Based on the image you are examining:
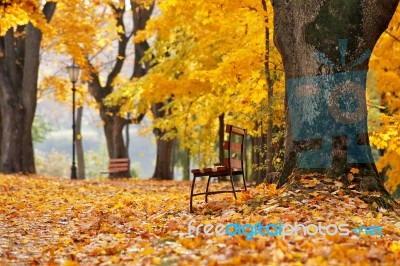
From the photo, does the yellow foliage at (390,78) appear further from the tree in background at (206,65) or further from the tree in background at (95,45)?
the tree in background at (95,45)

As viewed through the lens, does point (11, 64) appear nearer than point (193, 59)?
No

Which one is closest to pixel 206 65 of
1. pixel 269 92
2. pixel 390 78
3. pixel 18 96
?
pixel 390 78

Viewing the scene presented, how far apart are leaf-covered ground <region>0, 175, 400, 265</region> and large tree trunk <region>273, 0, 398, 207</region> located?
0.48m

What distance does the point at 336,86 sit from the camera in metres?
10.3

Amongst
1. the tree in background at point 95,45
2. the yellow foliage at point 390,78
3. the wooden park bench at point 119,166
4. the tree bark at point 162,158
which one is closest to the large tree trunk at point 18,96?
the tree in background at point 95,45

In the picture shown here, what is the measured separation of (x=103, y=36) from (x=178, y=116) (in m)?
12.6

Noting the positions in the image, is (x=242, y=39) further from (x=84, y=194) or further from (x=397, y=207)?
(x=397, y=207)

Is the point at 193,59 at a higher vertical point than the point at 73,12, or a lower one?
lower

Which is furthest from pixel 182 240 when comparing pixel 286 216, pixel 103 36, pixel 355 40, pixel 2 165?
pixel 103 36

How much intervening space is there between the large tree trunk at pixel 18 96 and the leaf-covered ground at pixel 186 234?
1154 centimetres

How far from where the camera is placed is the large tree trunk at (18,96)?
24734 millimetres

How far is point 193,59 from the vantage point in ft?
74.1

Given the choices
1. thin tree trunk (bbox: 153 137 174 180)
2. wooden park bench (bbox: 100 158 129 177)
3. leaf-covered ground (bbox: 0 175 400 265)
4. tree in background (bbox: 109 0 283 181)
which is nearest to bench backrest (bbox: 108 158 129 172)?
wooden park bench (bbox: 100 158 129 177)

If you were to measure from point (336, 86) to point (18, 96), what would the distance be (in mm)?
17057
